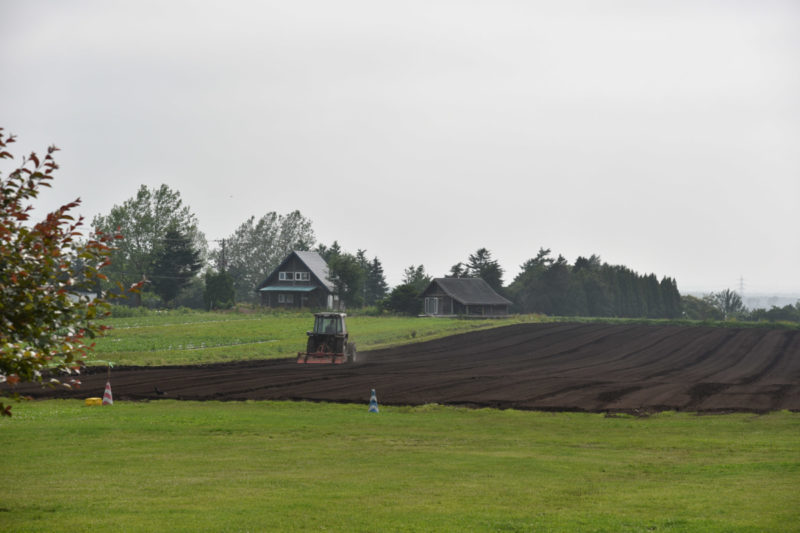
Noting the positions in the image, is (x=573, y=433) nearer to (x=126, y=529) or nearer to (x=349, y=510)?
(x=349, y=510)

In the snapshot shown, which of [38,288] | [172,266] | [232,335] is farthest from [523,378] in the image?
[172,266]

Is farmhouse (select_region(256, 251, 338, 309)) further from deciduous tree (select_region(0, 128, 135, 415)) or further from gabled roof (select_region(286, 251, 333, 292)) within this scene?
deciduous tree (select_region(0, 128, 135, 415))

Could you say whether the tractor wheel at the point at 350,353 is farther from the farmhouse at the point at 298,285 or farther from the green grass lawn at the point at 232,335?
the farmhouse at the point at 298,285

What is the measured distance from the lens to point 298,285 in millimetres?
111750

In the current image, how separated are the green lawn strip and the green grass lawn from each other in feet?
71.8

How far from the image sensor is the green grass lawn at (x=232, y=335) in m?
50.5

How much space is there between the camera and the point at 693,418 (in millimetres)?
26203

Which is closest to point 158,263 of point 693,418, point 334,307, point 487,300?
point 334,307

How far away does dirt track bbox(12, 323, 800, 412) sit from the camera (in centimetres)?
2972

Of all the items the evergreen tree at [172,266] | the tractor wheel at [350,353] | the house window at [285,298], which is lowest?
the tractor wheel at [350,353]

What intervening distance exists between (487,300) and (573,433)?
80.6 metres

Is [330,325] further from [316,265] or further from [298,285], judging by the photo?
[316,265]

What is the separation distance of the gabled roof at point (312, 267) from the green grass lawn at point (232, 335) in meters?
19.3

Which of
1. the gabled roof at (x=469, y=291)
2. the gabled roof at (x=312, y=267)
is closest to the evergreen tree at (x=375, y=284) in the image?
the gabled roof at (x=312, y=267)
